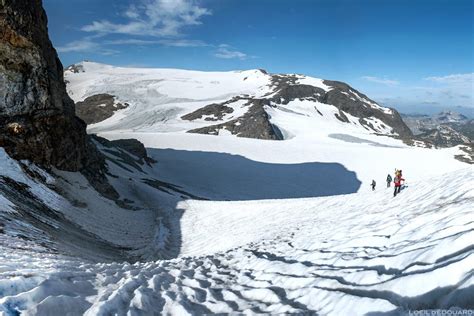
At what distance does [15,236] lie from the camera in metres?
9.79

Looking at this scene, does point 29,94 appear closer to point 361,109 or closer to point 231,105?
point 231,105

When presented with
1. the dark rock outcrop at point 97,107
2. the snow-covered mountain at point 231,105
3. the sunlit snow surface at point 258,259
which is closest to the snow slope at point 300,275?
the sunlit snow surface at point 258,259

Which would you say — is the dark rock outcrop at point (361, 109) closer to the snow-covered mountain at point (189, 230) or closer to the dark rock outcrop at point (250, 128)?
the dark rock outcrop at point (250, 128)

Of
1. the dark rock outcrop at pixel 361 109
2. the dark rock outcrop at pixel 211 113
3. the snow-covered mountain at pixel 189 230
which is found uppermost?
the dark rock outcrop at pixel 361 109

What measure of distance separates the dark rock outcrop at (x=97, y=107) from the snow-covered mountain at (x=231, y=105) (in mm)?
358

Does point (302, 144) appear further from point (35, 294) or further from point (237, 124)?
point (35, 294)

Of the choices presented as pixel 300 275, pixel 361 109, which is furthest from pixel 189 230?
pixel 361 109

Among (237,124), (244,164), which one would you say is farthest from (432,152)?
(237,124)

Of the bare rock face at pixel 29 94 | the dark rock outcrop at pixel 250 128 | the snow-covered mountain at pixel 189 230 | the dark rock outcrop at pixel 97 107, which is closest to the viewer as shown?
the snow-covered mountain at pixel 189 230

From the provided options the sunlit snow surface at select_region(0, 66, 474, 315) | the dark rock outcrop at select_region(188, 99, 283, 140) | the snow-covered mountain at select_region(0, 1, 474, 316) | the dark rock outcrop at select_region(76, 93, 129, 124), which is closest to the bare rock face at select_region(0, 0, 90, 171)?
the snow-covered mountain at select_region(0, 1, 474, 316)

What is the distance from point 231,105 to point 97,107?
4980 centimetres

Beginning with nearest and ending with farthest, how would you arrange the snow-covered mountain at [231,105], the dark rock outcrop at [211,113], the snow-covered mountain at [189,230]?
the snow-covered mountain at [189,230] < the snow-covered mountain at [231,105] < the dark rock outcrop at [211,113]

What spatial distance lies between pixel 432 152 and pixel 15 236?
72.1 meters

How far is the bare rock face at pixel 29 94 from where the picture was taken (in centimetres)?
1942
